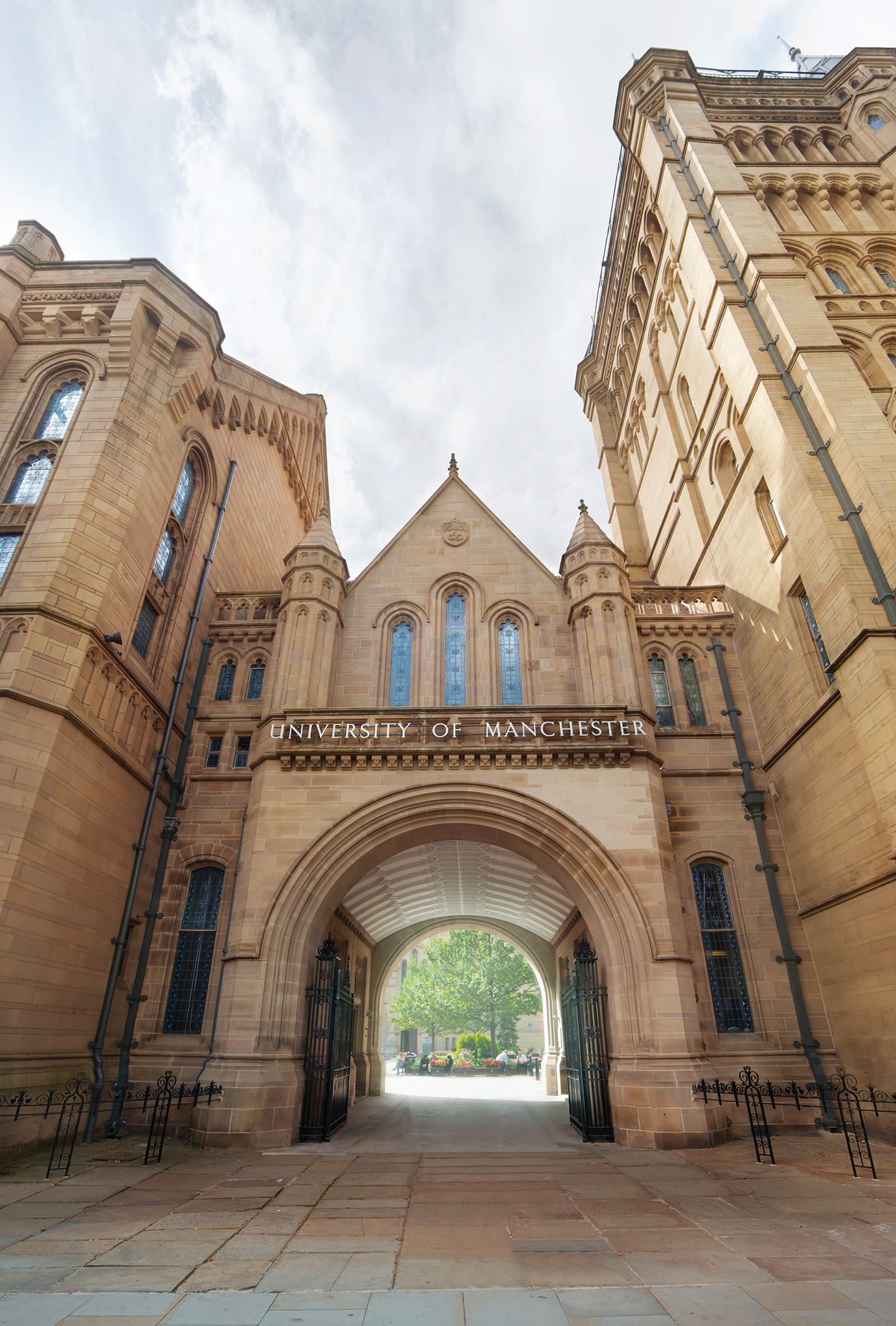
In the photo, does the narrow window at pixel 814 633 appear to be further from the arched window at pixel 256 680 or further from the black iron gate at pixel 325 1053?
the arched window at pixel 256 680

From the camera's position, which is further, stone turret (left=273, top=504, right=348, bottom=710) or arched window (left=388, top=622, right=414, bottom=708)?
arched window (left=388, top=622, right=414, bottom=708)

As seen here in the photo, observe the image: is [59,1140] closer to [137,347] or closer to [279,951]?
[279,951]

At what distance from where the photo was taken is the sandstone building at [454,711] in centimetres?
1191

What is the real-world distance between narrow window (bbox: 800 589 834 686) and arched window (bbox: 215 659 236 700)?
1370cm

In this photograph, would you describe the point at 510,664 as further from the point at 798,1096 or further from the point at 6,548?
the point at 6,548

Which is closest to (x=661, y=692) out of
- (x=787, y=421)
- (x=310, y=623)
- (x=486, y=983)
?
(x=787, y=421)

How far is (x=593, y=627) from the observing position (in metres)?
16.7

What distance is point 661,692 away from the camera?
17406 millimetres

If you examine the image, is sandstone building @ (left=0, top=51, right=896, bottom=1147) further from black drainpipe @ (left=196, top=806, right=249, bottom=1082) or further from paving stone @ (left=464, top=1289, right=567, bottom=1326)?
paving stone @ (left=464, top=1289, right=567, bottom=1326)

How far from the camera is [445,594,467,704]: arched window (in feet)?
56.2

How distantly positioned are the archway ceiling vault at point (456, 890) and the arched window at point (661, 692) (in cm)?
533

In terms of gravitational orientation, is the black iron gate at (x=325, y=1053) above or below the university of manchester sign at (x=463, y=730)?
below

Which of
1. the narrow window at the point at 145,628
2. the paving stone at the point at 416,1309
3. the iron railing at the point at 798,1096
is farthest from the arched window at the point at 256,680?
the paving stone at the point at 416,1309

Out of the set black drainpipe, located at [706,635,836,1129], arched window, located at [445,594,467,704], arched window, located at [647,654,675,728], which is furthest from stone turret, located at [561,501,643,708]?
arched window, located at [445,594,467,704]
